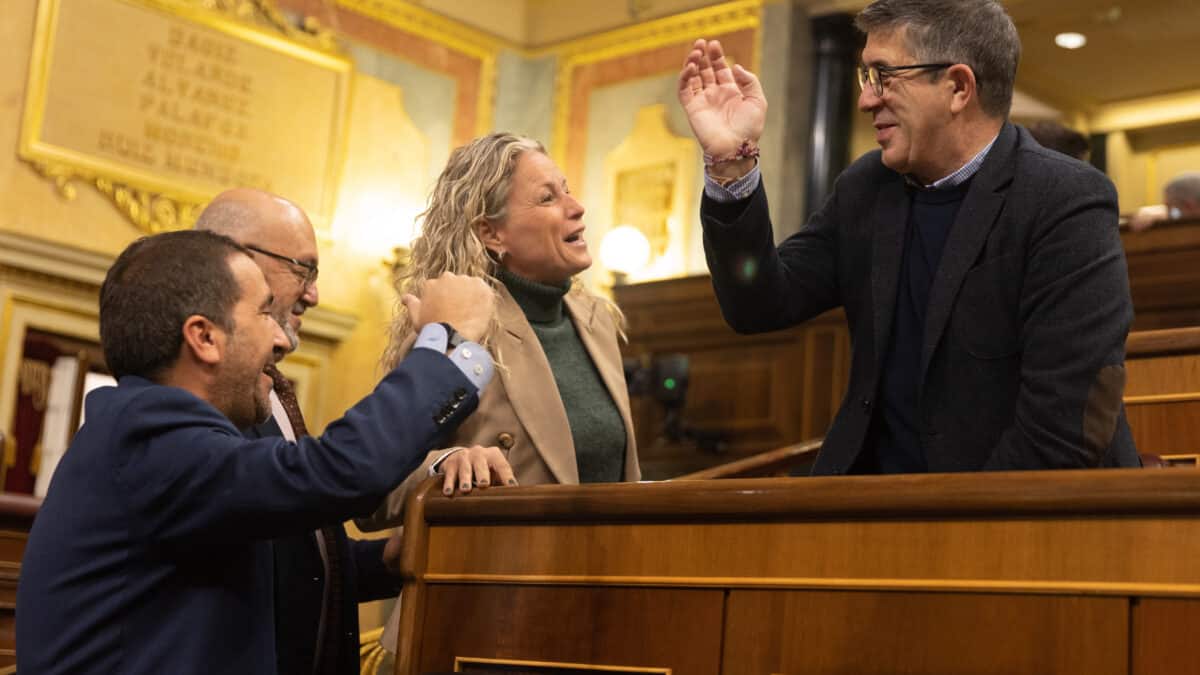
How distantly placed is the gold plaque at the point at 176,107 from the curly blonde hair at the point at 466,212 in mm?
5417

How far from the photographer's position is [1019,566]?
5.86 ft

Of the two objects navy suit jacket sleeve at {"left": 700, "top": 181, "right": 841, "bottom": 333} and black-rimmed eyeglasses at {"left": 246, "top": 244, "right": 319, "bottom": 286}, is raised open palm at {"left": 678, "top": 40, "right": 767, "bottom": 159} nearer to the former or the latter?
navy suit jacket sleeve at {"left": 700, "top": 181, "right": 841, "bottom": 333}

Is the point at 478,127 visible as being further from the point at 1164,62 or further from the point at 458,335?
the point at 458,335

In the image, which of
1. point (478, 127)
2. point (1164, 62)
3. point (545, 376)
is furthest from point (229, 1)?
point (545, 376)

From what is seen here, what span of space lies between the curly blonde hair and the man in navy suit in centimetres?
70

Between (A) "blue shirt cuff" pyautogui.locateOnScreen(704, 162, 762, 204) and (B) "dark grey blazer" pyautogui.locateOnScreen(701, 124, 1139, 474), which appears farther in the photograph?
(A) "blue shirt cuff" pyautogui.locateOnScreen(704, 162, 762, 204)

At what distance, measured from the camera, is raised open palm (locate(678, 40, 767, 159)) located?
8.07 feet

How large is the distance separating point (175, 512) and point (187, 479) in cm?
4

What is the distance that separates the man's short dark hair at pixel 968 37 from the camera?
2424 mm

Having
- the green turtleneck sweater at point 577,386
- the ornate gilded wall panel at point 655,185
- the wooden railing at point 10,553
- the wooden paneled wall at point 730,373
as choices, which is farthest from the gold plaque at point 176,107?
the green turtleneck sweater at point 577,386

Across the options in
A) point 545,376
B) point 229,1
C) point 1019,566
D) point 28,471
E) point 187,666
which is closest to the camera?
point 1019,566

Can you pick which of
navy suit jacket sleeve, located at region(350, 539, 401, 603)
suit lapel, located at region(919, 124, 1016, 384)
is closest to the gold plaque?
navy suit jacket sleeve, located at region(350, 539, 401, 603)

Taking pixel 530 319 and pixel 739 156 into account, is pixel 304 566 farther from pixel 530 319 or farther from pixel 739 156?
pixel 739 156

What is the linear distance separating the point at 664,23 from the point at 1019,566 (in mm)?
7625
